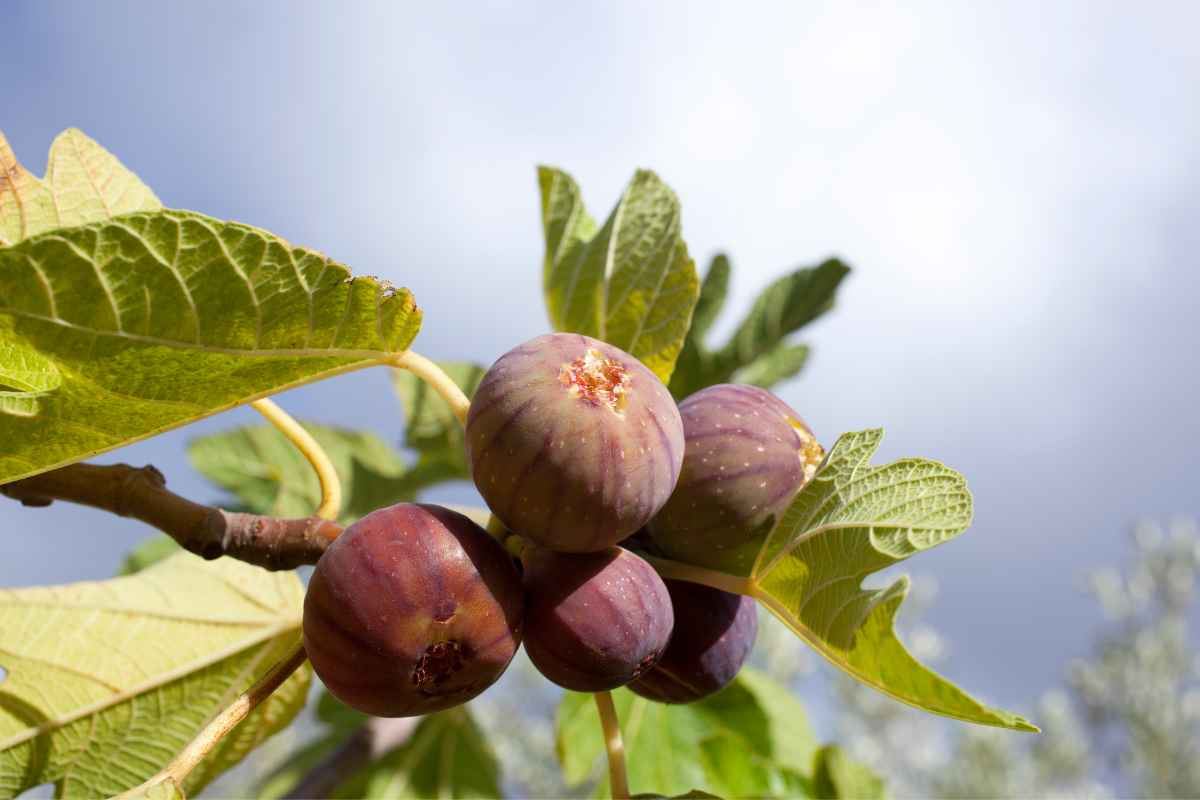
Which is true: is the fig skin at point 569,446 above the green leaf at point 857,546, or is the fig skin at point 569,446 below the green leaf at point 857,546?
→ above

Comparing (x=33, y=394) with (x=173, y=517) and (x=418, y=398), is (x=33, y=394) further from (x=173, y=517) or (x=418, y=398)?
(x=418, y=398)

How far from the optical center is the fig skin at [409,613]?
1129 millimetres

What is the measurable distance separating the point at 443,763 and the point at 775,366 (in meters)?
1.37

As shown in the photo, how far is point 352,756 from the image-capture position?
256cm

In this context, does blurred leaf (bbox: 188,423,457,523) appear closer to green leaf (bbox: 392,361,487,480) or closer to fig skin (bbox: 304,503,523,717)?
green leaf (bbox: 392,361,487,480)

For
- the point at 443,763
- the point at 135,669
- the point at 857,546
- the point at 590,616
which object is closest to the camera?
the point at 590,616

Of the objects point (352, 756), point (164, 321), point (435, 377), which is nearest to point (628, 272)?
point (435, 377)

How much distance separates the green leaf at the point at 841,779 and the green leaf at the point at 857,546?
60cm

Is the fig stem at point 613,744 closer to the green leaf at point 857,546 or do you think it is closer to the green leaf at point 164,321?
the green leaf at point 857,546

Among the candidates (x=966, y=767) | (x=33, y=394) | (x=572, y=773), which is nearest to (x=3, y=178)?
(x=33, y=394)

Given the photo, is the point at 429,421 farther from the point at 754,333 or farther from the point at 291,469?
the point at 754,333

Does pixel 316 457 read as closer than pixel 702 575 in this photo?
No

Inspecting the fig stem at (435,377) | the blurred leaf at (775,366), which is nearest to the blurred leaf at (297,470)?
the blurred leaf at (775,366)

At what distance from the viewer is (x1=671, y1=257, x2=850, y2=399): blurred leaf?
250cm
